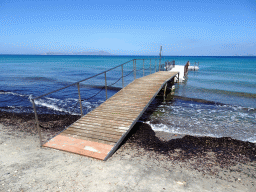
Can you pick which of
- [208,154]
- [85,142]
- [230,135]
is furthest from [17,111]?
[230,135]

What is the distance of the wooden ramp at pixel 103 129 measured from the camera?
506cm

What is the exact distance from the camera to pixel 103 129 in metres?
6.03

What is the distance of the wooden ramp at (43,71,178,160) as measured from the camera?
16.6ft

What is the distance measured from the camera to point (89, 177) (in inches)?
163

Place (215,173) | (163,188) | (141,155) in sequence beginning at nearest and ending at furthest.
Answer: (163,188) < (215,173) < (141,155)

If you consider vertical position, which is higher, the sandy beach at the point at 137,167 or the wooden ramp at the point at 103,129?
the wooden ramp at the point at 103,129

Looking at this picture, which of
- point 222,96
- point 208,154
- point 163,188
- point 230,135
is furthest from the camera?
point 222,96

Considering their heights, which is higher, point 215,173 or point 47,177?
point 47,177

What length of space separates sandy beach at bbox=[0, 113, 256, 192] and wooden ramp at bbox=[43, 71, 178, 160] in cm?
25

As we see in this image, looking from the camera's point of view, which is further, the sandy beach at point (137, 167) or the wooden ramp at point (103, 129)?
the wooden ramp at point (103, 129)

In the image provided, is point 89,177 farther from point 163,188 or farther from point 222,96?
point 222,96

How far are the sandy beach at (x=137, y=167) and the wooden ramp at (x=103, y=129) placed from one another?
0.80ft

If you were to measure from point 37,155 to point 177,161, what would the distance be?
4454 mm

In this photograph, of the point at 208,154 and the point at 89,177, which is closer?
the point at 89,177
